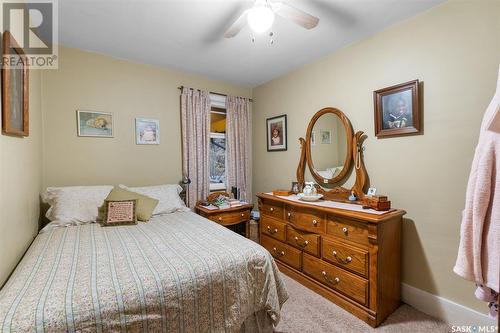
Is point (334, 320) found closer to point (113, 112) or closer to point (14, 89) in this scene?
point (14, 89)

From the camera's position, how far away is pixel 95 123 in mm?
2604

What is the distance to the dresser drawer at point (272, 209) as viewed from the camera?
102 inches

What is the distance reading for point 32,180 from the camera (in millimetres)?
1914

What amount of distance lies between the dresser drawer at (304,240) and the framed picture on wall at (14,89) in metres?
2.36

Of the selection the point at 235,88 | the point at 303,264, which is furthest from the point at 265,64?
the point at 303,264

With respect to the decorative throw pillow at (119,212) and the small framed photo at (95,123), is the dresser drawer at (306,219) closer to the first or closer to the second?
the decorative throw pillow at (119,212)

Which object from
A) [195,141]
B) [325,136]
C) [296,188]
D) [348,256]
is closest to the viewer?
[348,256]

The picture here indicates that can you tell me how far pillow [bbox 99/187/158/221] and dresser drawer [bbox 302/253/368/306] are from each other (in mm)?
1678

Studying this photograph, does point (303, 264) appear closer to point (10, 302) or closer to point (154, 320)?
point (154, 320)

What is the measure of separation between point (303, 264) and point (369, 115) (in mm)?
Result: 1653

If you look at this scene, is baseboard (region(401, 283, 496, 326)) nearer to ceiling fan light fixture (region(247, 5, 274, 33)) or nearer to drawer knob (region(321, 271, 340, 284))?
drawer knob (region(321, 271, 340, 284))

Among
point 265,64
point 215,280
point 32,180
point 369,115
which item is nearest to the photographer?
point 215,280

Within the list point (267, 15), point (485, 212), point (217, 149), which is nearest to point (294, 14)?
point (267, 15)

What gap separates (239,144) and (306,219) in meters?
1.81
